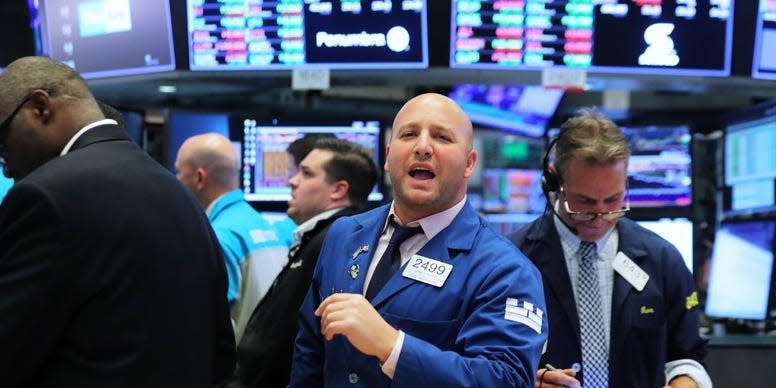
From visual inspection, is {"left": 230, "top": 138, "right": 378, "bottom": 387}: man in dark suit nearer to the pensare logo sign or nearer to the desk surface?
the pensare logo sign

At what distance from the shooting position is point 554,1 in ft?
16.0

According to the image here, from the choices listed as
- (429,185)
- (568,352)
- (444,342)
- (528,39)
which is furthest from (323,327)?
(528,39)

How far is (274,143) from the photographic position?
5180 millimetres

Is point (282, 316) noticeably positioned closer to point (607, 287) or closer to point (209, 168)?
point (607, 287)

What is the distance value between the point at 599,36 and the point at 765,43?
0.81 metres

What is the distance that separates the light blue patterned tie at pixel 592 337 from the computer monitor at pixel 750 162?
7.51 ft

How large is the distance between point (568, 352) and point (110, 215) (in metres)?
1.27

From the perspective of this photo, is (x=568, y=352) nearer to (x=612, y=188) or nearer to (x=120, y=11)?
(x=612, y=188)

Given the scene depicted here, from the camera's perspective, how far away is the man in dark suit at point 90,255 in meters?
2.07

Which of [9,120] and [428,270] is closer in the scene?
[428,270]

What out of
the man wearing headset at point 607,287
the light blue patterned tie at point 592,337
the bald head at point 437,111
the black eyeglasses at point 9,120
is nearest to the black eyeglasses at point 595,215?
the man wearing headset at point 607,287

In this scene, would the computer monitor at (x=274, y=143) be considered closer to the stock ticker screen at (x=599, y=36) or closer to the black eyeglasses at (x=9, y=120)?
the stock ticker screen at (x=599, y=36)

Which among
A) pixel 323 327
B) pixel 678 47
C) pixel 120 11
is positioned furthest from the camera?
pixel 120 11

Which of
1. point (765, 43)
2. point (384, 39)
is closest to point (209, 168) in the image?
point (384, 39)
